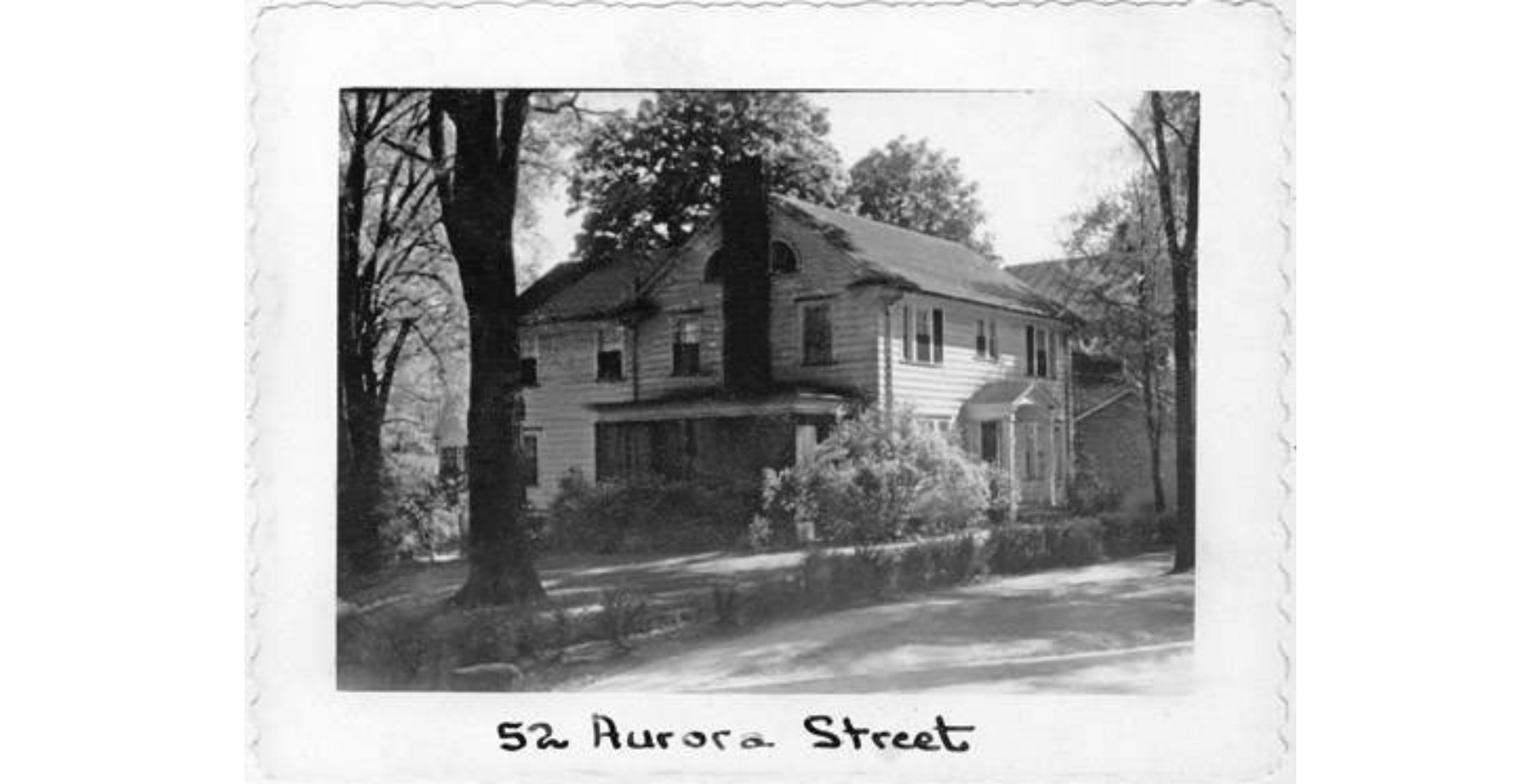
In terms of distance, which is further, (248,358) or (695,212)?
(695,212)

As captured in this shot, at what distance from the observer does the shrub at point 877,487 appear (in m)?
6.54

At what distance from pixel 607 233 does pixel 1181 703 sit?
4.67m

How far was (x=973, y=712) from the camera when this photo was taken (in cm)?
611

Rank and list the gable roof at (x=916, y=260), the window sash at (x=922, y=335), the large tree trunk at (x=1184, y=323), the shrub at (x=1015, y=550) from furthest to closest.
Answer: the window sash at (x=922, y=335), the shrub at (x=1015, y=550), the gable roof at (x=916, y=260), the large tree trunk at (x=1184, y=323)

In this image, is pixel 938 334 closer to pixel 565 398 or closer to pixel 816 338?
pixel 816 338

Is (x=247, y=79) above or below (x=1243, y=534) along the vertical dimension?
above

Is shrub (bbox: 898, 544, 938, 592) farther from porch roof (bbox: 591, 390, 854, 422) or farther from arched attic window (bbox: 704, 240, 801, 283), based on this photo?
arched attic window (bbox: 704, 240, 801, 283)

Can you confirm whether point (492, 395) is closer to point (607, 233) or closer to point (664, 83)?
point (607, 233)

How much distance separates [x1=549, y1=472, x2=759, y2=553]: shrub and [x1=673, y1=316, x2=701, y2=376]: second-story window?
0.84 m

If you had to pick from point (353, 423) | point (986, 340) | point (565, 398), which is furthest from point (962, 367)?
point (353, 423)

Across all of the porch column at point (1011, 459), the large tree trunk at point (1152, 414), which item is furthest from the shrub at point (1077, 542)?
the large tree trunk at point (1152, 414)

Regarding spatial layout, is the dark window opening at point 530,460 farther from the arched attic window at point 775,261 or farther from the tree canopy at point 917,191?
the tree canopy at point 917,191

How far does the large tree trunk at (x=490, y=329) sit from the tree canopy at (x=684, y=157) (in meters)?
0.53

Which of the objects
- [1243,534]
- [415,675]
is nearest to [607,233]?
[415,675]
